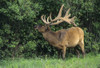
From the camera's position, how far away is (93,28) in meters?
13.7

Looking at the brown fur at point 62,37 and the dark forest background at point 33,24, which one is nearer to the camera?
the dark forest background at point 33,24

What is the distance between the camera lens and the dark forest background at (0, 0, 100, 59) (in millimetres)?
10859

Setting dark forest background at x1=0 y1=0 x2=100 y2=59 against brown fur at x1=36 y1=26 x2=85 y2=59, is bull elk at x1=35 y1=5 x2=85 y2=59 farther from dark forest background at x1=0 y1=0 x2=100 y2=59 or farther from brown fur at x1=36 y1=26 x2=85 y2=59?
dark forest background at x1=0 y1=0 x2=100 y2=59

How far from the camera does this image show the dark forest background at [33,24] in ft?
35.6

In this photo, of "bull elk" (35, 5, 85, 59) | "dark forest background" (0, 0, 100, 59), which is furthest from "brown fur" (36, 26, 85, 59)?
"dark forest background" (0, 0, 100, 59)

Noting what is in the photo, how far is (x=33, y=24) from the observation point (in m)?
12.4

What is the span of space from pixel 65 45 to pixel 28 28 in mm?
2405

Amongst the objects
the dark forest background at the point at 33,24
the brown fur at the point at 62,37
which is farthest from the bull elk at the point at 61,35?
the dark forest background at the point at 33,24

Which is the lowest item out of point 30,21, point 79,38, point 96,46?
point 96,46

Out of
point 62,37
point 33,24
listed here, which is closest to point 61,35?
point 62,37

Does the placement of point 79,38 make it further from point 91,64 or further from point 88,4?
point 91,64

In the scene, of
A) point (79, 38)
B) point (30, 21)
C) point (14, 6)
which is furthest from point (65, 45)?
point (14, 6)

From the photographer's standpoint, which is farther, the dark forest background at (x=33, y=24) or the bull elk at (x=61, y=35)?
the bull elk at (x=61, y=35)

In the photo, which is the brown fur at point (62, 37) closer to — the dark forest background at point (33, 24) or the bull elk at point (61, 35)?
the bull elk at point (61, 35)
